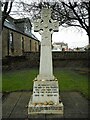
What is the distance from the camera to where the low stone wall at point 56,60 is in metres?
26.5

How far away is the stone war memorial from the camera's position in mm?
7141

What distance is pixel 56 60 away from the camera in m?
30.1

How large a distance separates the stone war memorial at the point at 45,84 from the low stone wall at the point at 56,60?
55.1 feet

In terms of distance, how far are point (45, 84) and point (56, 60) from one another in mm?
22603

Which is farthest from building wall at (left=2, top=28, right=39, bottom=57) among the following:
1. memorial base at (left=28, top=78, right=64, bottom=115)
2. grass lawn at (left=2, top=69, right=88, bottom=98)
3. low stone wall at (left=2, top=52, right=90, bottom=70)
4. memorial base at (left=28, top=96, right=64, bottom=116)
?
memorial base at (left=28, top=96, right=64, bottom=116)

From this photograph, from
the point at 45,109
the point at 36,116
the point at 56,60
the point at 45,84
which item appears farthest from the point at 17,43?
the point at 36,116

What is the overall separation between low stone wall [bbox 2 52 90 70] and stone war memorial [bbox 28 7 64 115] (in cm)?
1679

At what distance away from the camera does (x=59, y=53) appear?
30.9m

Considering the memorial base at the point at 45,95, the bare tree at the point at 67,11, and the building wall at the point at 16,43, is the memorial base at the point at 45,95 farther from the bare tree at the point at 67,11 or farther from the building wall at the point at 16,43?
the building wall at the point at 16,43

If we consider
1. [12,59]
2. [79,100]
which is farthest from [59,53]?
[79,100]

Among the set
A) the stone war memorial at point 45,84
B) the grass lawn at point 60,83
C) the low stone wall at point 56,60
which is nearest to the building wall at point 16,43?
the low stone wall at point 56,60

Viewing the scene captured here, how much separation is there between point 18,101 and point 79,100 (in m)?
2.39

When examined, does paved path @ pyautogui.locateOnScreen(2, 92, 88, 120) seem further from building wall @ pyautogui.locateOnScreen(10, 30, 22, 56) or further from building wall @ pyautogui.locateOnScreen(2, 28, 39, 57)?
building wall @ pyautogui.locateOnScreen(10, 30, 22, 56)

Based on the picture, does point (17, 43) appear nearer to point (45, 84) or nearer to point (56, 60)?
point (56, 60)
